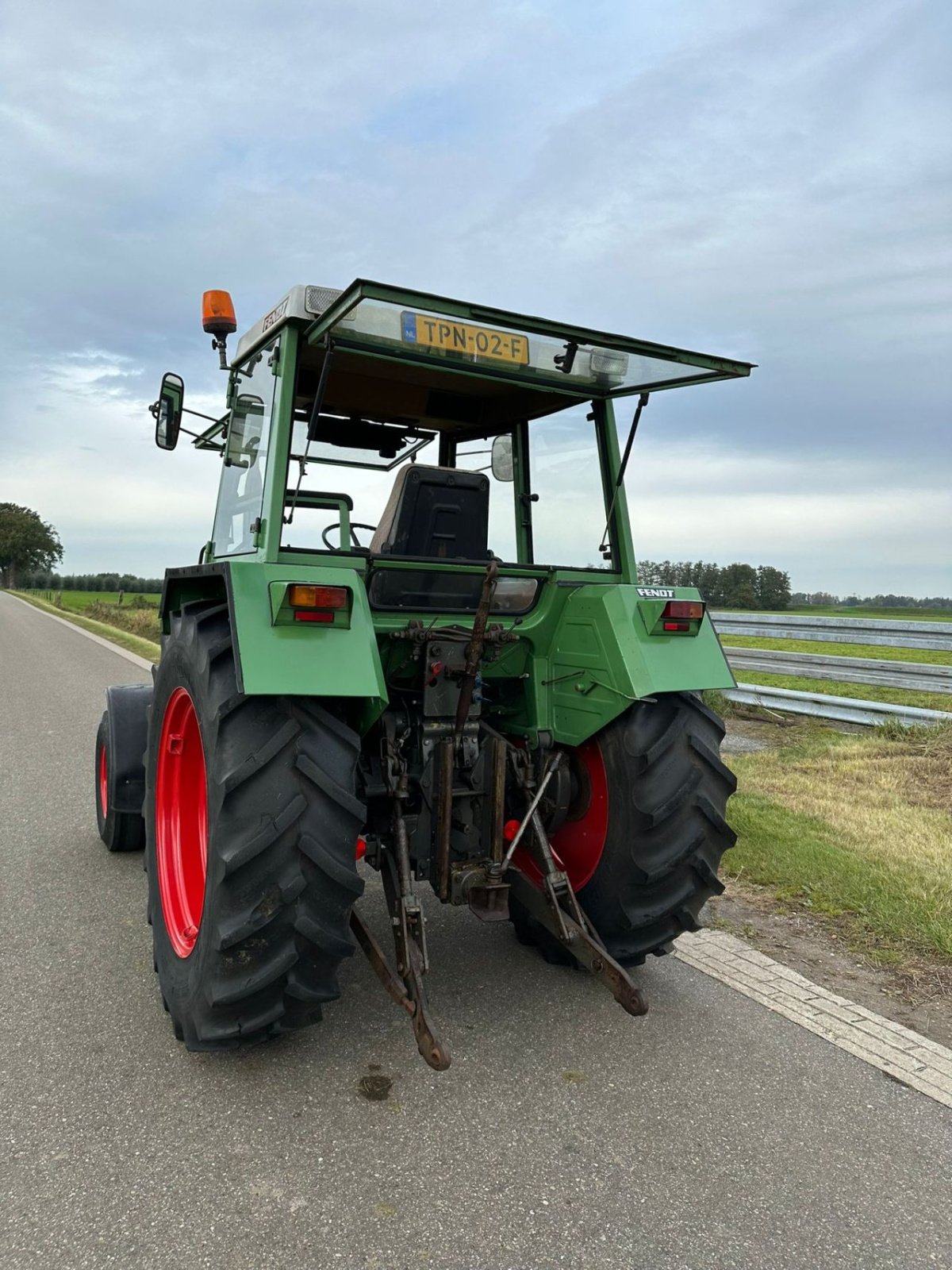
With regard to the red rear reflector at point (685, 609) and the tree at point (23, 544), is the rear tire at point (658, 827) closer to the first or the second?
the red rear reflector at point (685, 609)

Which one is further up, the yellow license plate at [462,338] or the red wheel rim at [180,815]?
the yellow license plate at [462,338]

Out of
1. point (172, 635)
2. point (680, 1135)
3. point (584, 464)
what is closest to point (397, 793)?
point (172, 635)

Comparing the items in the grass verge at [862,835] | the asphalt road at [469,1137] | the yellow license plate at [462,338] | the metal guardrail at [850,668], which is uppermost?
the yellow license plate at [462,338]

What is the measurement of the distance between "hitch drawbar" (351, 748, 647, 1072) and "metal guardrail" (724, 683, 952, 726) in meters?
5.33

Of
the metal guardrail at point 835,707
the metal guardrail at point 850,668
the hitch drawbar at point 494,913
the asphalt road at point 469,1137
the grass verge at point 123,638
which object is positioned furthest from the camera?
the grass verge at point 123,638

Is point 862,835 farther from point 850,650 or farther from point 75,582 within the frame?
point 75,582

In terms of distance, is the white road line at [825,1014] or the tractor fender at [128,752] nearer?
the white road line at [825,1014]

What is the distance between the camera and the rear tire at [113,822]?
4.81 metres

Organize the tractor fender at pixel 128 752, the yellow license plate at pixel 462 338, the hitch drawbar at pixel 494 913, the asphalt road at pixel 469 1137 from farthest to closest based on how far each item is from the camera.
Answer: the tractor fender at pixel 128 752 < the yellow license plate at pixel 462 338 < the hitch drawbar at pixel 494 913 < the asphalt road at pixel 469 1137

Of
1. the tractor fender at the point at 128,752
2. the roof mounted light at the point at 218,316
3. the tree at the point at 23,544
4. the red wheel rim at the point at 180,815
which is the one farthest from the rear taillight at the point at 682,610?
the tree at the point at 23,544

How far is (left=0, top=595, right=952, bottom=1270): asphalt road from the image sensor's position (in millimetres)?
2068

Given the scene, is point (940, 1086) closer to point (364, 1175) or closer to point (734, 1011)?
point (734, 1011)

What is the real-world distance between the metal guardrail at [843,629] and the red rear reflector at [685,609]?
16.0 ft

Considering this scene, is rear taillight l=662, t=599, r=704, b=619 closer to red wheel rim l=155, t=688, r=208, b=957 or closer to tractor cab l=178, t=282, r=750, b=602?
tractor cab l=178, t=282, r=750, b=602
